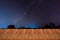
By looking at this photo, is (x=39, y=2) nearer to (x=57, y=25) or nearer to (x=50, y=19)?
(x=50, y=19)

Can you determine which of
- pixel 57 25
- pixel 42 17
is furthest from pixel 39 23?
pixel 57 25

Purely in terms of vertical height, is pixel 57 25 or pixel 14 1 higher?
pixel 14 1

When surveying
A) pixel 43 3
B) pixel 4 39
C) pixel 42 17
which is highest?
pixel 43 3

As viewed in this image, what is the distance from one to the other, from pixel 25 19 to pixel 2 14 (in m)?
0.27

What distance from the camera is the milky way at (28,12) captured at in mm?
1505

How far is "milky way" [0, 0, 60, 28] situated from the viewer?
1.50m

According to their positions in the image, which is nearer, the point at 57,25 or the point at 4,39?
the point at 4,39

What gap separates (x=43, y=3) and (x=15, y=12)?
34cm

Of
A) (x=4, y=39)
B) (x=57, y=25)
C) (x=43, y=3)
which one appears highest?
(x=43, y=3)

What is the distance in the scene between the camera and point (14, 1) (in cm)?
151

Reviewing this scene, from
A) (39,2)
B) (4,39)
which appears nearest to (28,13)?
(39,2)

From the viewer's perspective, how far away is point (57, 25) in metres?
1.53

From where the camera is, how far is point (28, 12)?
4.99 feet

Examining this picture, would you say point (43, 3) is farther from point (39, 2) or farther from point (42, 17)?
point (42, 17)
